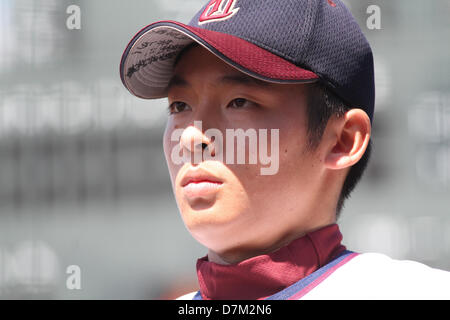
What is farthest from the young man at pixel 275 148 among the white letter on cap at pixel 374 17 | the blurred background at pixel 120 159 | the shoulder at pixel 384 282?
the blurred background at pixel 120 159

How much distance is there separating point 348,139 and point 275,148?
0.20m

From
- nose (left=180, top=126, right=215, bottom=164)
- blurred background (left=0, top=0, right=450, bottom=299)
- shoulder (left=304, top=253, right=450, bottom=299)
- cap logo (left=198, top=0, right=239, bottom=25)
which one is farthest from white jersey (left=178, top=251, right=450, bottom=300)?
blurred background (left=0, top=0, right=450, bottom=299)

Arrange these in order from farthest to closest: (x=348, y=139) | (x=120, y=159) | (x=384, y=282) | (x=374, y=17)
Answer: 1. (x=120, y=159)
2. (x=374, y=17)
3. (x=348, y=139)
4. (x=384, y=282)

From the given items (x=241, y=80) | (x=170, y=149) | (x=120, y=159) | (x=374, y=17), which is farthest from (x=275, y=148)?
(x=120, y=159)

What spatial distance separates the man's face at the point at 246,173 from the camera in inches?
51.0

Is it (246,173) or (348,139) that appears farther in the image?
(348,139)

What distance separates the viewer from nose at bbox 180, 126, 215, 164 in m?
1.30

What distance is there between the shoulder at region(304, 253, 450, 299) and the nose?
1.23 feet

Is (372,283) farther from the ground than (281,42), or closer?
closer

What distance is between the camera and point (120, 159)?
709 cm

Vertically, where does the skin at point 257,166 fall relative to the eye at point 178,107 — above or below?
below

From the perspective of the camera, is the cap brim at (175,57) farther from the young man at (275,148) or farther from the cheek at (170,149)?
the cheek at (170,149)

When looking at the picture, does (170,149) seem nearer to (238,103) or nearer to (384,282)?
(238,103)

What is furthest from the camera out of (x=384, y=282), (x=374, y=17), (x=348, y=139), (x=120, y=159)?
(x=120, y=159)
